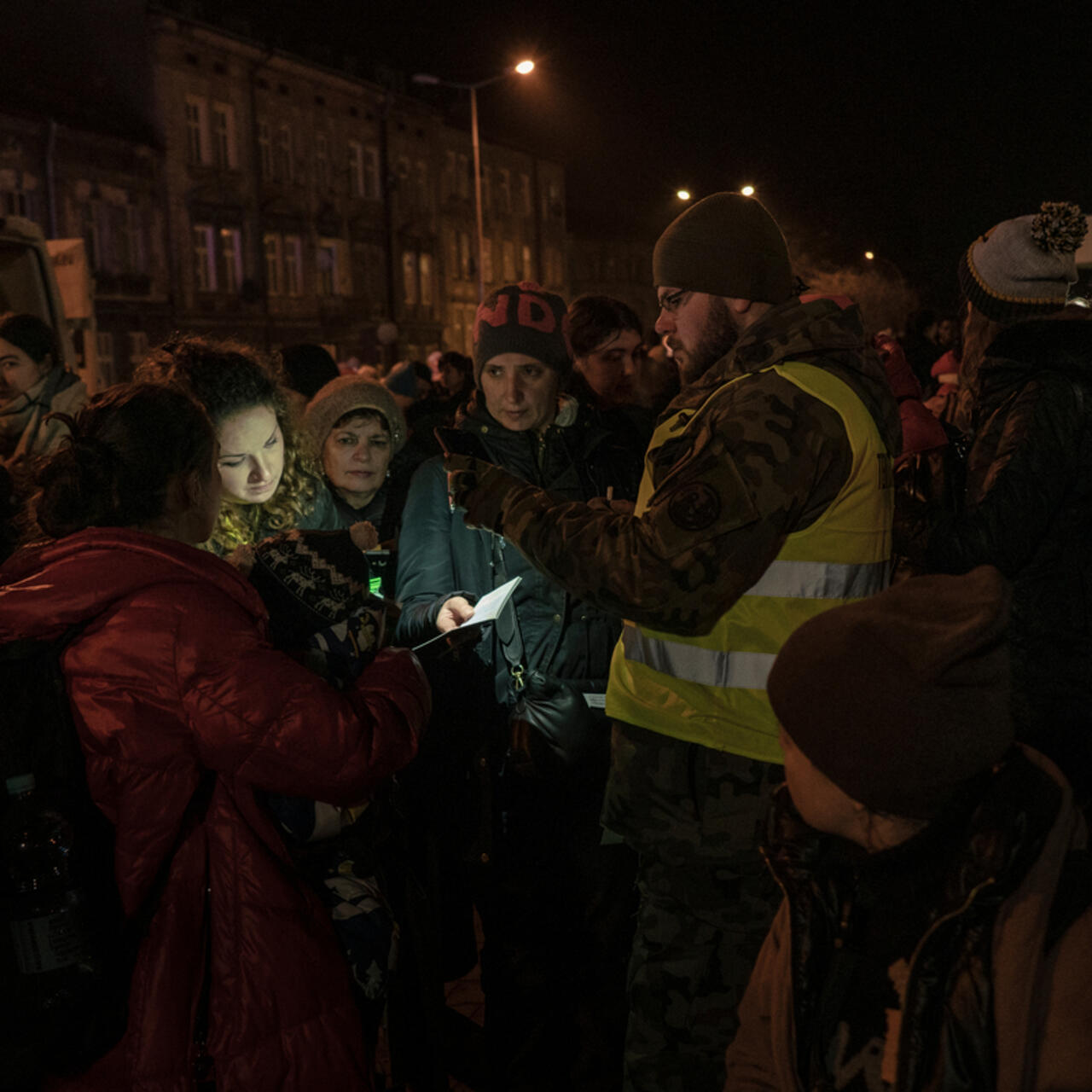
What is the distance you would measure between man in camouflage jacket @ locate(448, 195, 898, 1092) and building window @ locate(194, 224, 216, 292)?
35.2 m

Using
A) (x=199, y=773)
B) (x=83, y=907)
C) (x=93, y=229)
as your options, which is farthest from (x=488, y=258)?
(x=83, y=907)

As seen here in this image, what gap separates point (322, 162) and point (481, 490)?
42639mm

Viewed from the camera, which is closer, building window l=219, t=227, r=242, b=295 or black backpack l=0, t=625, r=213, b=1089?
black backpack l=0, t=625, r=213, b=1089

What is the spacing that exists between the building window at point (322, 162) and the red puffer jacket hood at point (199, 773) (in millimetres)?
42619

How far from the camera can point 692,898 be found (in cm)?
254

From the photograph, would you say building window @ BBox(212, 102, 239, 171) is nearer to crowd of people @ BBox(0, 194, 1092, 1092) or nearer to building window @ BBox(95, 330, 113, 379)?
building window @ BBox(95, 330, 113, 379)

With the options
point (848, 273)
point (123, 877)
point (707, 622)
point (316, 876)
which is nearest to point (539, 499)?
point (707, 622)

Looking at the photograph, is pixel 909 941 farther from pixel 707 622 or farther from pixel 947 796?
pixel 707 622

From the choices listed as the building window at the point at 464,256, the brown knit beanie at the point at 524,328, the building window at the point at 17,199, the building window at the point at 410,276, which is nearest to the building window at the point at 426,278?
the building window at the point at 410,276

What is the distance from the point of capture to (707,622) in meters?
2.38

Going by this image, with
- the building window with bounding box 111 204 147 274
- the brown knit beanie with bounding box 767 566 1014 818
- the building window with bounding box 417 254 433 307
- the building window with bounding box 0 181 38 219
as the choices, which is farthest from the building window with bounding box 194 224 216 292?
the brown knit beanie with bounding box 767 566 1014 818

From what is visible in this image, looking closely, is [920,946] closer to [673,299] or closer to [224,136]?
[673,299]

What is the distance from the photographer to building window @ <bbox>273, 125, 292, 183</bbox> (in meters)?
39.6

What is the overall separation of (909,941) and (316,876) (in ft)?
4.17
